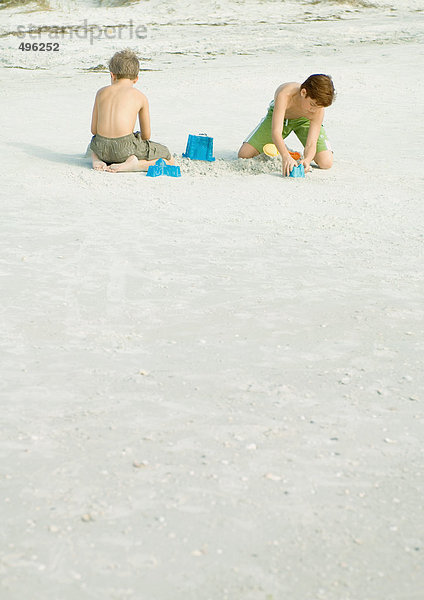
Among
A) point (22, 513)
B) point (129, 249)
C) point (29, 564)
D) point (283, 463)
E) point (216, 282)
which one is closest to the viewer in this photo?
point (29, 564)

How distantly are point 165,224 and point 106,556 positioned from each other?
2805 millimetres

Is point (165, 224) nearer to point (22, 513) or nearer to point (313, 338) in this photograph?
point (313, 338)

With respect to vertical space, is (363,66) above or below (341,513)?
above

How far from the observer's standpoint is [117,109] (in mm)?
5777

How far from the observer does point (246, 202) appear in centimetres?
501

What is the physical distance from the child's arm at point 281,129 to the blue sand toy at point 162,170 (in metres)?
0.74

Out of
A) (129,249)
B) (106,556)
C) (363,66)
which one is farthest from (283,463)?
(363,66)

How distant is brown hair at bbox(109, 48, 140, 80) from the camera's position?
5754 mm

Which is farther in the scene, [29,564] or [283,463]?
[283,463]

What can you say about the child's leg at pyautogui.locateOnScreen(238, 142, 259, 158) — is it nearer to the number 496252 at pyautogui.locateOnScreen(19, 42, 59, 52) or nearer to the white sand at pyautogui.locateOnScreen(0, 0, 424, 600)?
the white sand at pyautogui.locateOnScreen(0, 0, 424, 600)

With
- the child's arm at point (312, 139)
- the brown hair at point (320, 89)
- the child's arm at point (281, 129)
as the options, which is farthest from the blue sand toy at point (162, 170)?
the brown hair at point (320, 89)

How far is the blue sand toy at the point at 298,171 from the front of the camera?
18.5 feet

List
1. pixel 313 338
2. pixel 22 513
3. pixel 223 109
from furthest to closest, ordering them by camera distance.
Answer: pixel 223 109 → pixel 313 338 → pixel 22 513

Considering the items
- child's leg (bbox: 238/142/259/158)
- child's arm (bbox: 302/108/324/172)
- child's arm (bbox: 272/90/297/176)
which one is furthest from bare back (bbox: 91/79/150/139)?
child's arm (bbox: 302/108/324/172)
